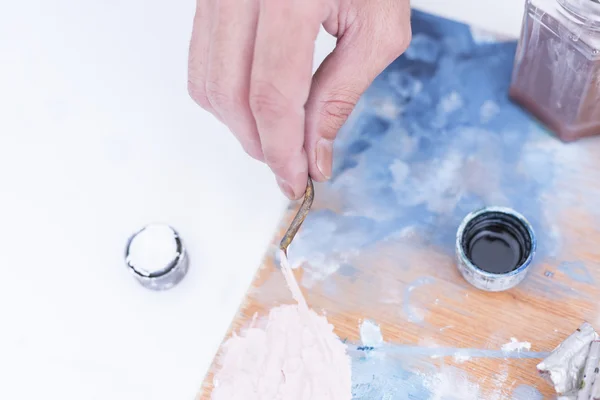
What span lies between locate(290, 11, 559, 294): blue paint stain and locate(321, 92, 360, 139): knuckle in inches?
7.3

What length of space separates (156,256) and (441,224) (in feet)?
1.23

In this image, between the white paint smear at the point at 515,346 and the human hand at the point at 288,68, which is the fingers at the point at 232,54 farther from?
the white paint smear at the point at 515,346

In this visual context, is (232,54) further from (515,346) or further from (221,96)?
(515,346)

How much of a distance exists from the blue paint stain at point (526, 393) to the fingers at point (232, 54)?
1.45 ft

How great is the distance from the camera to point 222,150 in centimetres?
106

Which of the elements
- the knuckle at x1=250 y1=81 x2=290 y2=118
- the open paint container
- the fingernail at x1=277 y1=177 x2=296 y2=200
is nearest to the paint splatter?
the open paint container

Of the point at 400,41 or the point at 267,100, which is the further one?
the point at 400,41

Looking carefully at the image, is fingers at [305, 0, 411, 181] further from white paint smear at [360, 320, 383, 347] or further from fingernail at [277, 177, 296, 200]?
white paint smear at [360, 320, 383, 347]

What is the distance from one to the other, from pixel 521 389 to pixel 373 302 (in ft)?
0.65

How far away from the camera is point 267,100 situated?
0.69 meters

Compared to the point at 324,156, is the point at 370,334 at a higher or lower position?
lower

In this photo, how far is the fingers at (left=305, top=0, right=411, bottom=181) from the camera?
30.4 inches

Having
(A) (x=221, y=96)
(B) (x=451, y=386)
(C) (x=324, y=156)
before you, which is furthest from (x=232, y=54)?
(B) (x=451, y=386)

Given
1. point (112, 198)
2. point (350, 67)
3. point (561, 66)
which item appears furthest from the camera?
point (112, 198)
